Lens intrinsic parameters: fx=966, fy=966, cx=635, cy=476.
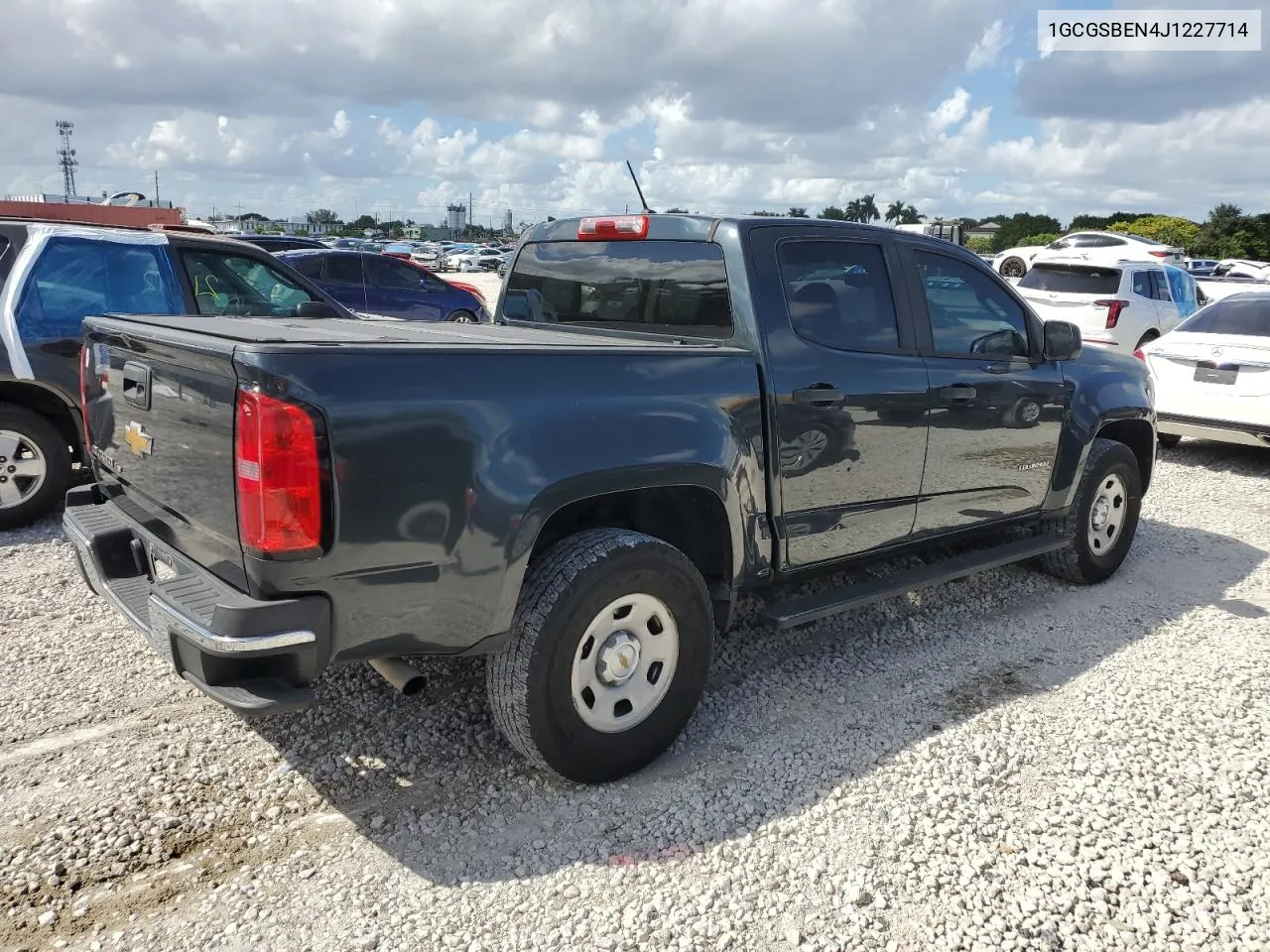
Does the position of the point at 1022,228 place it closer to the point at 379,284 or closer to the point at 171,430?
the point at 379,284

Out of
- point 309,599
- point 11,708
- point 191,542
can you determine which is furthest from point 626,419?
point 11,708

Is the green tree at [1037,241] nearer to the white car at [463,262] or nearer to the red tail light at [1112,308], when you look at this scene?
the white car at [463,262]

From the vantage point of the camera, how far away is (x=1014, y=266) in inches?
952

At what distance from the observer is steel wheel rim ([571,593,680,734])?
313 centimetres

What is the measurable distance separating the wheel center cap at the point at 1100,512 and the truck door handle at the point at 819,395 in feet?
8.07

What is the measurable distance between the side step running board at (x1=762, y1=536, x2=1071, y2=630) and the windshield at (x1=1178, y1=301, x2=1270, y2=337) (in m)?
4.86

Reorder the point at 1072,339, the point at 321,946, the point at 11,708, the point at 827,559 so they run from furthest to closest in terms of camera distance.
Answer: the point at 1072,339
the point at 827,559
the point at 11,708
the point at 321,946

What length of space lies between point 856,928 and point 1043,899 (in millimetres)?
589

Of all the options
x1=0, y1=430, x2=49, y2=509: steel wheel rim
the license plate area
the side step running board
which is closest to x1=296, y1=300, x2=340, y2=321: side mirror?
x1=0, y1=430, x2=49, y2=509: steel wheel rim

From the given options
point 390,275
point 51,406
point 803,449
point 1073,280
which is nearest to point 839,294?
point 803,449

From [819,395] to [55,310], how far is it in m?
4.57

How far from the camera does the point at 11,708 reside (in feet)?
11.9

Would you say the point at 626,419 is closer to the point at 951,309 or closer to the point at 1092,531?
the point at 951,309

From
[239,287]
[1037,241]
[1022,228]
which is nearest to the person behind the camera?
[239,287]
